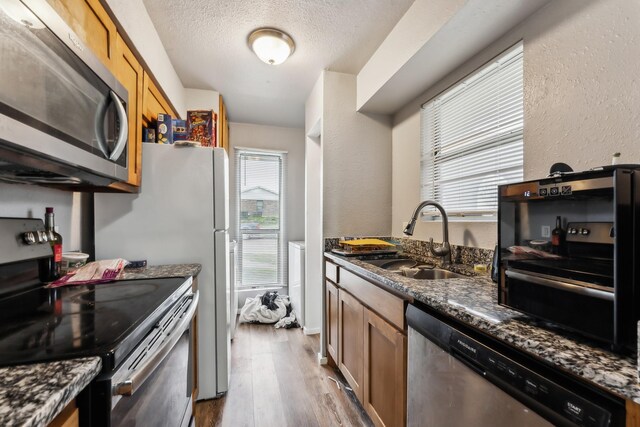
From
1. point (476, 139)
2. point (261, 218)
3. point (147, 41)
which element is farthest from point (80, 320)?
point (261, 218)

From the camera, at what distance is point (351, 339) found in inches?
68.4

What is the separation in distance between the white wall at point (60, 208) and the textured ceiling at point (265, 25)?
121 centimetres

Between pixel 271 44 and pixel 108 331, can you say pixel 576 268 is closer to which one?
pixel 108 331

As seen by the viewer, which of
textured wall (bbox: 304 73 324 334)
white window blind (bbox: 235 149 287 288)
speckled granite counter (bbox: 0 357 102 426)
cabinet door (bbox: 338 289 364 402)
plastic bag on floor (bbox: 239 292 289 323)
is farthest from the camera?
white window blind (bbox: 235 149 287 288)

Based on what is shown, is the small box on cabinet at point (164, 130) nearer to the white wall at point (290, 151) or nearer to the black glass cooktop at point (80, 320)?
the black glass cooktop at point (80, 320)

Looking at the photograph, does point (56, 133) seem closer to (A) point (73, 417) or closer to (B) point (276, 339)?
(A) point (73, 417)

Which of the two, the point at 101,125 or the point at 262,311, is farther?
the point at 262,311

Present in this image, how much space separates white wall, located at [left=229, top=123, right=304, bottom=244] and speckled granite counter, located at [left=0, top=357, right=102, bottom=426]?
319 cm

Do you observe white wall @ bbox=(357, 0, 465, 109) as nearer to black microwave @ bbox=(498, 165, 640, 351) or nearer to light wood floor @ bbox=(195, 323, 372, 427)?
black microwave @ bbox=(498, 165, 640, 351)

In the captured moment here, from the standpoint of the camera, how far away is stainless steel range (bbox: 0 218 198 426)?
61 cm

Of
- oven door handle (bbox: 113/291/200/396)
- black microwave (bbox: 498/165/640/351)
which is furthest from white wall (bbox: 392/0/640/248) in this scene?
oven door handle (bbox: 113/291/200/396)

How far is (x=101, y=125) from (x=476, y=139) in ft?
6.06

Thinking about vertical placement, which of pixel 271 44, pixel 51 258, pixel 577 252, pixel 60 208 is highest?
pixel 271 44

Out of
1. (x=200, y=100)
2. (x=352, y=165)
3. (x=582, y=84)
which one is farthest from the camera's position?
(x=200, y=100)
